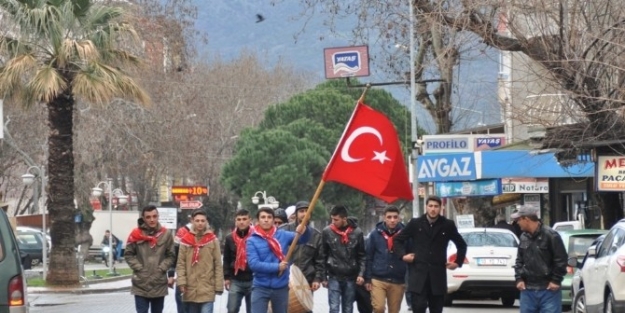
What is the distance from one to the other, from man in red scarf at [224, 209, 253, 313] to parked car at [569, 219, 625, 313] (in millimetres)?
3972

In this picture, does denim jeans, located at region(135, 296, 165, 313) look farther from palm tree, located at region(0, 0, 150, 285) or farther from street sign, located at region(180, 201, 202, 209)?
street sign, located at region(180, 201, 202, 209)

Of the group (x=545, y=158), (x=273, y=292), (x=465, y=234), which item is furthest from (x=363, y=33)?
(x=273, y=292)

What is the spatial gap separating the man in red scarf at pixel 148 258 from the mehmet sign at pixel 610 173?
396 inches

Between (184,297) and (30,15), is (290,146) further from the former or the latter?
(184,297)

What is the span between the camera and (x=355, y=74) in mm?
34875

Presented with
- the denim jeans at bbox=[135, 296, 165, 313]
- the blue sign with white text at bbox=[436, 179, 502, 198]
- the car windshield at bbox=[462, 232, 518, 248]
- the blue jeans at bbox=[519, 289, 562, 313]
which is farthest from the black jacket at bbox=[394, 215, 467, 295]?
the blue sign with white text at bbox=[436, 179, 502, 198]

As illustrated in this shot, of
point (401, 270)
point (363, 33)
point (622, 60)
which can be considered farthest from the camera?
Result: point (363, 33)

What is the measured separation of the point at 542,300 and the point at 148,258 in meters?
4.30

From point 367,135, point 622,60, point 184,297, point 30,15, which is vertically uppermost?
point 30,15

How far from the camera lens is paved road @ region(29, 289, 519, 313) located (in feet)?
80.3

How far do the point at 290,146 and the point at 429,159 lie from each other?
128 feet

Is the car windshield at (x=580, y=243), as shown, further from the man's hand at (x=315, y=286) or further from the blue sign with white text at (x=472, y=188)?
the blue sign with white text at (x=472, y=188)

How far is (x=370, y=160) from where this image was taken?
1547 cm

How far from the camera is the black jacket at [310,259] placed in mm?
16906
